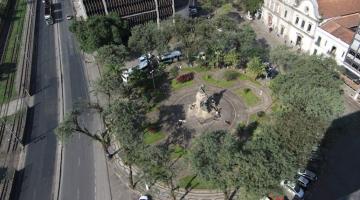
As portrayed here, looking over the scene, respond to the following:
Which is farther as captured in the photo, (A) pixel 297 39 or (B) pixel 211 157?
(A) pixel 297 39

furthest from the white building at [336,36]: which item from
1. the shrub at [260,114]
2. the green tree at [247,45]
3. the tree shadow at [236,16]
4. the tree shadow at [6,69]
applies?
the tree shadow at [6,69]

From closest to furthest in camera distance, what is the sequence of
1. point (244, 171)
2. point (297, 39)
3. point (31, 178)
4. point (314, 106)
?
point (244, 171), point (314, 106), point (31, 178), point (297, 39)

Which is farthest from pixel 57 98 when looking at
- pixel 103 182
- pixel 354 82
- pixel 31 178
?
pixel 354 82

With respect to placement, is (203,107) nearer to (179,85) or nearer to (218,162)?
(179,85)

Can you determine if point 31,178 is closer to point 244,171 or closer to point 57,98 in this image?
point 57,98

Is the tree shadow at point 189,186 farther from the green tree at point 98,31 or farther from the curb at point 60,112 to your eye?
the green tree at point 98,31

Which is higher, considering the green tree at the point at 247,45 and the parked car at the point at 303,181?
the green tree at the point at 247,45

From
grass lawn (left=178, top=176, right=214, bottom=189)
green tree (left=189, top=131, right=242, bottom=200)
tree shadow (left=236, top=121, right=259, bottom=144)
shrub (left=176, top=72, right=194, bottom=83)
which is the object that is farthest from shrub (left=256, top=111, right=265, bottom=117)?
green tree (left=189, top=131, right=242, bottom=200)
